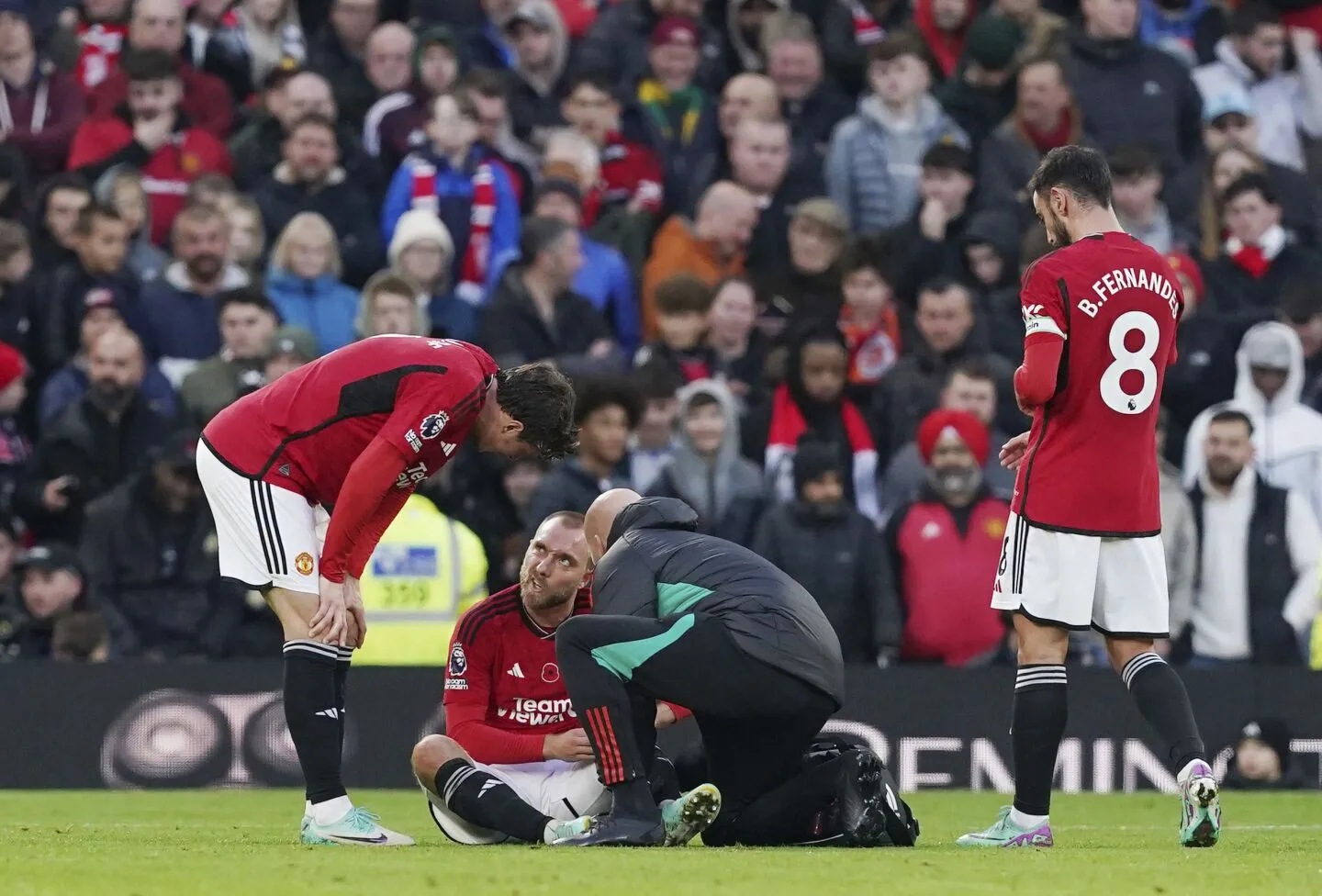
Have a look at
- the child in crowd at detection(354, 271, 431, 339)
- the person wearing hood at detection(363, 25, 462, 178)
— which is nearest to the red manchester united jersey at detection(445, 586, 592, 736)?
the child in crowd at detection(354, 271, 431, 339)

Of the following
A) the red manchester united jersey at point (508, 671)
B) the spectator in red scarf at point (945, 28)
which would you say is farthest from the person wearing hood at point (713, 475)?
the red manchester united jersey at point (508, 671)

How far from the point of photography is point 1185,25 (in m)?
18.0

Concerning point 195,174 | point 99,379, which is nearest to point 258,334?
point 99,379

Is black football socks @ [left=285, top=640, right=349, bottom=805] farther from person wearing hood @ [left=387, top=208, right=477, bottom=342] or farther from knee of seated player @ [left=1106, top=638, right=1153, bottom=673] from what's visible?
person wearing hood @ [left=387, top=208, right=477, bottom=342]

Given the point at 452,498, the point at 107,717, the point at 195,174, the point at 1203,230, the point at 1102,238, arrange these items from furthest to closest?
1. the point at 1203,230
2. the point at 195,174
3. the point at 452,498
4. the point at 107,717
5. the point at 1102,238

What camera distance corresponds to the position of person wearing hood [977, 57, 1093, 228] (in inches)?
618

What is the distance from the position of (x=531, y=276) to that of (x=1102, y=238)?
6781 mm

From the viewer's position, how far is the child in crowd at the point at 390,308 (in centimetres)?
1368

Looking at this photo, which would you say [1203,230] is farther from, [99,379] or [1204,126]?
[99,379]

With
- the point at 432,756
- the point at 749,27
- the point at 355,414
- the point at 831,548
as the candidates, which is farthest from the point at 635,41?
the point at 432,756

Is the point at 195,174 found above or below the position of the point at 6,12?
below

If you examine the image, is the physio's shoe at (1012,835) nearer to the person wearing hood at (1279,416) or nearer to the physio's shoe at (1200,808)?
the physio's shoe at (1200,808)

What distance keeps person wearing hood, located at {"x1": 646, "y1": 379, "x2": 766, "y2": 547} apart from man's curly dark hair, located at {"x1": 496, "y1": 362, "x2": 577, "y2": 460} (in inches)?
208

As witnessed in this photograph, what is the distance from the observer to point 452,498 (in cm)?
1367
